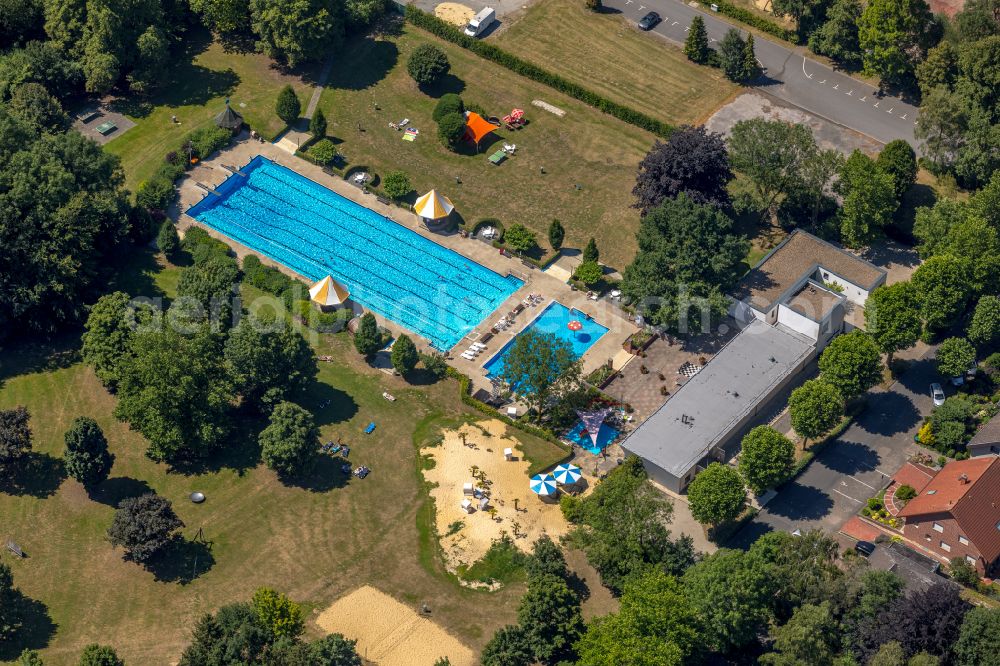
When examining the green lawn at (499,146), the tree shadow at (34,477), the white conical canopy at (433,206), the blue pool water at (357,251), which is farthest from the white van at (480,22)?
the tree shadow at (34,477)

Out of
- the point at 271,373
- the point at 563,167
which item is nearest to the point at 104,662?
the point at 271,373

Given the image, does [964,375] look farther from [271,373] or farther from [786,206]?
[271,373]

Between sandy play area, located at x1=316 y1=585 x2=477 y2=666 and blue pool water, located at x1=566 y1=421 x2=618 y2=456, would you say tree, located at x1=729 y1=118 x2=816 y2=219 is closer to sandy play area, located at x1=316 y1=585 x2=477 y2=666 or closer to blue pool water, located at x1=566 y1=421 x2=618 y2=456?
blue pool water, located at x1=566 y1=421 x2=618 y2=456

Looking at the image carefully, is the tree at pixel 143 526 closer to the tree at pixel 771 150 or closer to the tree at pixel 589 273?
the tree at pixel 589 273

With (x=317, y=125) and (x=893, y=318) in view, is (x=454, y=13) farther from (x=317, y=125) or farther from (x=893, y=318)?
(x=893, y=318)

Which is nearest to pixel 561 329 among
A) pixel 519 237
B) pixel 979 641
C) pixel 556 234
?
pixel 556 234

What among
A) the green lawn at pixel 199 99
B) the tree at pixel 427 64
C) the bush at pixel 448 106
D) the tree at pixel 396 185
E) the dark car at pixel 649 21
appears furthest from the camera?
the dark car at pixel 649 21

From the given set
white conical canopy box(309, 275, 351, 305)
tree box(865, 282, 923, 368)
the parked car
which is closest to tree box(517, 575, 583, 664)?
tree box(865, 282, 923, 368)
